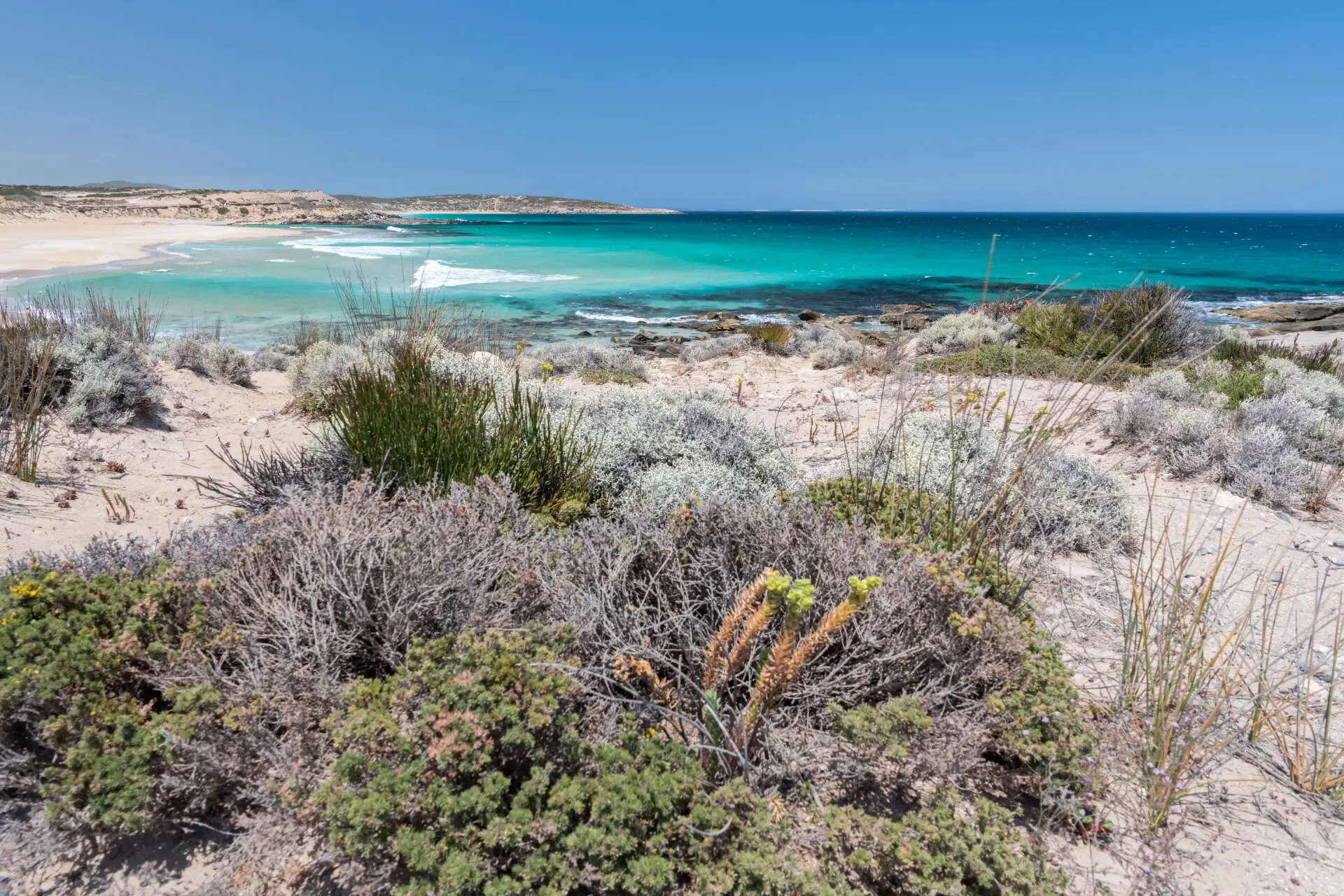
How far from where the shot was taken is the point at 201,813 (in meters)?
1.99

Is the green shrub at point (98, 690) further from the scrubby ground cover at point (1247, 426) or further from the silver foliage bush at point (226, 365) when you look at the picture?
the silver foliage bush at point (226, 365)

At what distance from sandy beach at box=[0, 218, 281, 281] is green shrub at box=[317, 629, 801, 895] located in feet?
78.6

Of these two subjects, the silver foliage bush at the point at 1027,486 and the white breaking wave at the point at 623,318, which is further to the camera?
the white breaking wave at the point at 623,318

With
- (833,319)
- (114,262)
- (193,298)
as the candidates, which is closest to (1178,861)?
(833,319)

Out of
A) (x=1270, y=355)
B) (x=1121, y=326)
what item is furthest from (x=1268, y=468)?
(x=1121, y=326)

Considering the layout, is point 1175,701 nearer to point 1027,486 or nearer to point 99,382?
point 1027,486

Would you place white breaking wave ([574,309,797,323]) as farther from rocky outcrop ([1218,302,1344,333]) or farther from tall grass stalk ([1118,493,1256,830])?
tall grass stalk ([1118,493,1256,830])

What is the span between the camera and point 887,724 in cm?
197

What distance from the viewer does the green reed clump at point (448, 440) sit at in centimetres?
380

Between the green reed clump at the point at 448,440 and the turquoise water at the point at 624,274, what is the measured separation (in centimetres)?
92

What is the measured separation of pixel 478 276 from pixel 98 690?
25653mm

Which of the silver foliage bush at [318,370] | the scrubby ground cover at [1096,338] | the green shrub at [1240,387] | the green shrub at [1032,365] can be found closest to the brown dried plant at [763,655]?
the silver foliage bush at [318,370]

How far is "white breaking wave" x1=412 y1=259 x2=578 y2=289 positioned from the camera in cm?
2348

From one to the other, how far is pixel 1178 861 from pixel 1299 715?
987 mm
